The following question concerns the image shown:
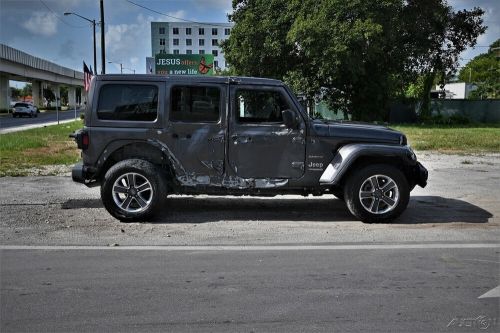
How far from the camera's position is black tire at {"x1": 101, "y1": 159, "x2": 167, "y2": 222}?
7039mm

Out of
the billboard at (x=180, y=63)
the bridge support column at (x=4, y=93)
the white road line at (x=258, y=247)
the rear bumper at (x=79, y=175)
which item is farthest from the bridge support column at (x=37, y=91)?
the white road line at (x=258, y=247)

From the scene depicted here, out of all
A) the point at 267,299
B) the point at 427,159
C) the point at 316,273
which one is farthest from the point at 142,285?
the point at 427,159

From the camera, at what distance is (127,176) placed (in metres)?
7.09

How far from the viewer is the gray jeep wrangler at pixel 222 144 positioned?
7.14 meters

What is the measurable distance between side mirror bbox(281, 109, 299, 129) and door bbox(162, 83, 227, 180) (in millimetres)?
829

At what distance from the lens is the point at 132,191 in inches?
280

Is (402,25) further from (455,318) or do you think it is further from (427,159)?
(455,318)

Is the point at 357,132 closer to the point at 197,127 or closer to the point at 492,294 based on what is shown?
the point at 197,127

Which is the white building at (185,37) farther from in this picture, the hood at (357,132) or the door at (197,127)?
the hood at (357,132)

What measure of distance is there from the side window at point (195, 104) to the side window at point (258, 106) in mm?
314

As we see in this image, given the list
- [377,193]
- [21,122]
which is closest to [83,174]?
[377,193]

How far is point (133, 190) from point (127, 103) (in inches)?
46.8

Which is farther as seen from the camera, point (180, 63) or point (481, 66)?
point (481, 66)

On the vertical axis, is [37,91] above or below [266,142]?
above
